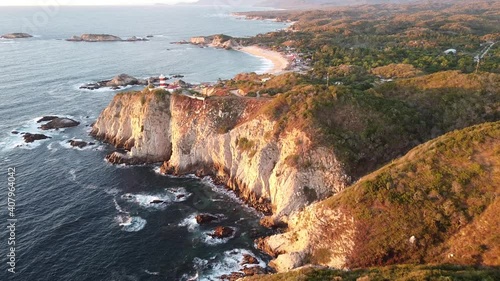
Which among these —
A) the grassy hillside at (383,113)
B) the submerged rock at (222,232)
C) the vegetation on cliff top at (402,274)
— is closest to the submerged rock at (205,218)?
the submerged rock at (222,232)

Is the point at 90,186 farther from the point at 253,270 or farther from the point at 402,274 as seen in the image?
the point at 402,274

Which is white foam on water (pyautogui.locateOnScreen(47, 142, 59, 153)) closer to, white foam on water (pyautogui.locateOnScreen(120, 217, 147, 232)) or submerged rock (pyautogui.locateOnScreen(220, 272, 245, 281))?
white foam on water (pyautogui.locateOnScreen(120, 217, 147, 232))

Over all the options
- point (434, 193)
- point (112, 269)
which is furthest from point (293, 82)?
point (112, 269)

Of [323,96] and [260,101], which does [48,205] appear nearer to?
[260,101]

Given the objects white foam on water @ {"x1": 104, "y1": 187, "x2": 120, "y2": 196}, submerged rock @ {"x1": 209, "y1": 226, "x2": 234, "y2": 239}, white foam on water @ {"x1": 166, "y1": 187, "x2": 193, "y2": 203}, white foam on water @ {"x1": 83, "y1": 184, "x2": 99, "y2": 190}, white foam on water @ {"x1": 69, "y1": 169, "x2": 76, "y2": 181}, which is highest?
white foam on water @ {"x1": 69, "y1": 169, "x2": 76, "y2": 181}

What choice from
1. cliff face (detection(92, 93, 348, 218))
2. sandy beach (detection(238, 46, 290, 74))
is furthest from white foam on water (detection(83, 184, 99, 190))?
sandy beach (detection(238, 46, 290, 74))

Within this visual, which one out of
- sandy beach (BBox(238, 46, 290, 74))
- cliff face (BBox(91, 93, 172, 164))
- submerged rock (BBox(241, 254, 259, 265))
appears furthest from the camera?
sandy beach (BBox(238, 46, 290, 74))
